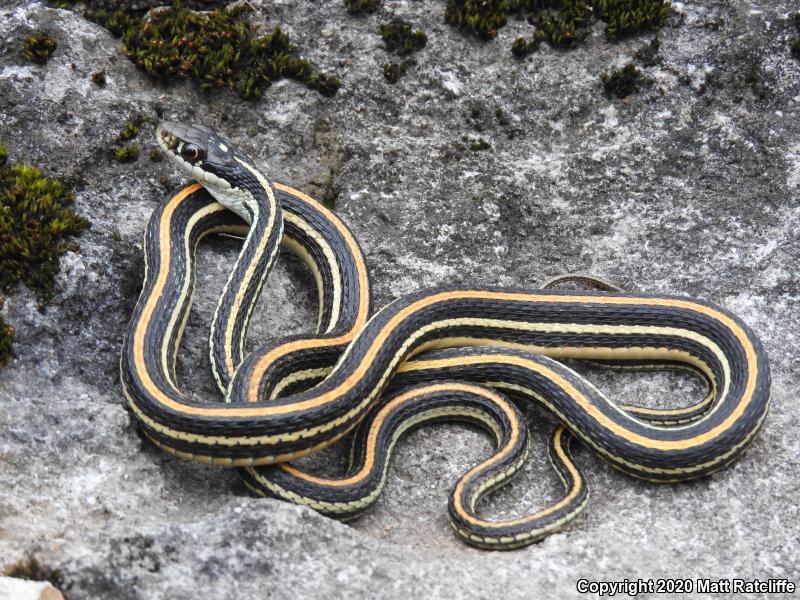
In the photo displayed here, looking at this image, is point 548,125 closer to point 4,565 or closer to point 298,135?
point 298,135

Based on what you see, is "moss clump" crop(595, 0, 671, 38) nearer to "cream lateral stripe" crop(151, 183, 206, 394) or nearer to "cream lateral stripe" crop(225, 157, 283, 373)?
"cream lateral stripe" crop(225, 157, 283, 373)

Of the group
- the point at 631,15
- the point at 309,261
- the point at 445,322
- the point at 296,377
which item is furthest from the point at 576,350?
the point at 631,15

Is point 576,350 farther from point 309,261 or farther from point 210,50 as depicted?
point 210,50

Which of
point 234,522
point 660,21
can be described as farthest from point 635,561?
point 660,21

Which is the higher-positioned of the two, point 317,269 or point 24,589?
point 317,269

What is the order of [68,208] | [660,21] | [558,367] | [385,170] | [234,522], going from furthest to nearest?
1. [660,21]
2. [385,170]
3. [68,208]
4. [558,367]
5. [234,522]

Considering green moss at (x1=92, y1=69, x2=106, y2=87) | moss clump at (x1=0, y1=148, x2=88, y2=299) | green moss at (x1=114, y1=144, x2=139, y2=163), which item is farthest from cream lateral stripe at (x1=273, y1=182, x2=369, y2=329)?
green moss at (x1=92, y1=69, x2=106, y2=87)
